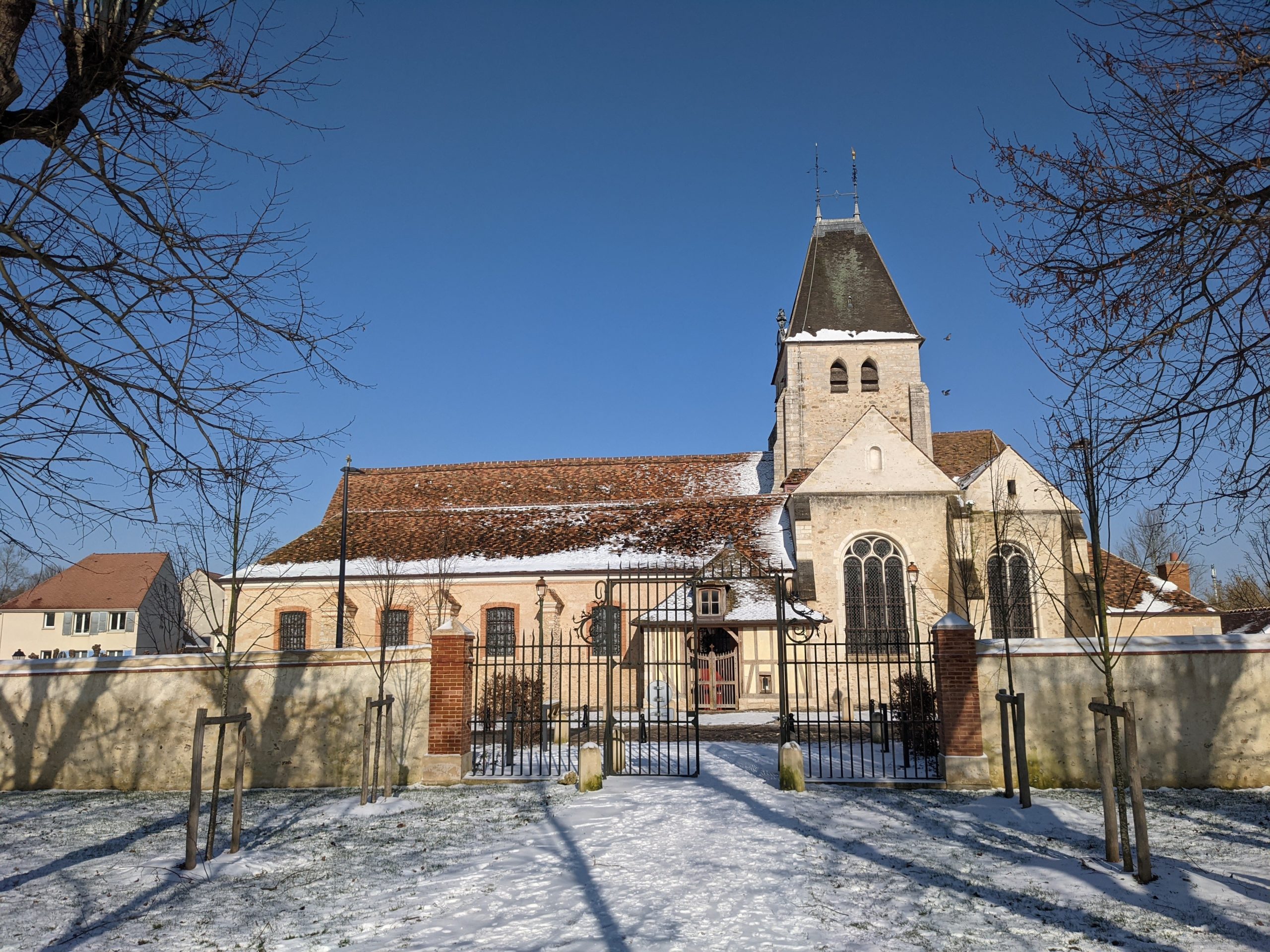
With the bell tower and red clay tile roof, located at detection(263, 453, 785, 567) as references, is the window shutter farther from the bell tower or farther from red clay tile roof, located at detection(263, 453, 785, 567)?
the bell tower

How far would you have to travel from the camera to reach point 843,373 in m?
32.9

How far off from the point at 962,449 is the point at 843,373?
6.71 m

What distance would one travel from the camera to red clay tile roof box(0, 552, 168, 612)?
48.5m

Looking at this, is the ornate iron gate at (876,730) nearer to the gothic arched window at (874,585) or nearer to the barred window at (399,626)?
the gothic arched window at (874,585)

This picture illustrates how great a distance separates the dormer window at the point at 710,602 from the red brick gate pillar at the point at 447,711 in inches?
473

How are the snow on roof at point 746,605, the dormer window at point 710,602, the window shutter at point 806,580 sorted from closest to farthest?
the snow on roof at point 746,605, the dormer window at point 710,602, the window shutter at point 806,580

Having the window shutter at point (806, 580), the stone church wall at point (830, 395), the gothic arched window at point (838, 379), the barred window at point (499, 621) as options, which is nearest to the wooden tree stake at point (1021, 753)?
the window shutter at point (806, 580)

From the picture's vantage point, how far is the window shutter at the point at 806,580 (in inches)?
992

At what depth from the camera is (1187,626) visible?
2703 cm

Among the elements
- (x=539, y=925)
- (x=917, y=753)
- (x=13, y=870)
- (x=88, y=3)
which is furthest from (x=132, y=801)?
(x=917, y=753)

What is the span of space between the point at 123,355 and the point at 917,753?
13.1 m

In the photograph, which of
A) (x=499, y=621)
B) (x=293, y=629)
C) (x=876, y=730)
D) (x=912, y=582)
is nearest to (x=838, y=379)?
(x=912, y=582)

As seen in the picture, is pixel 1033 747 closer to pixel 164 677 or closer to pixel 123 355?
pixel 123 355

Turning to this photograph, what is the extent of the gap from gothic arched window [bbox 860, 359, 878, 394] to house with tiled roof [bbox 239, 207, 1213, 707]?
82cm
